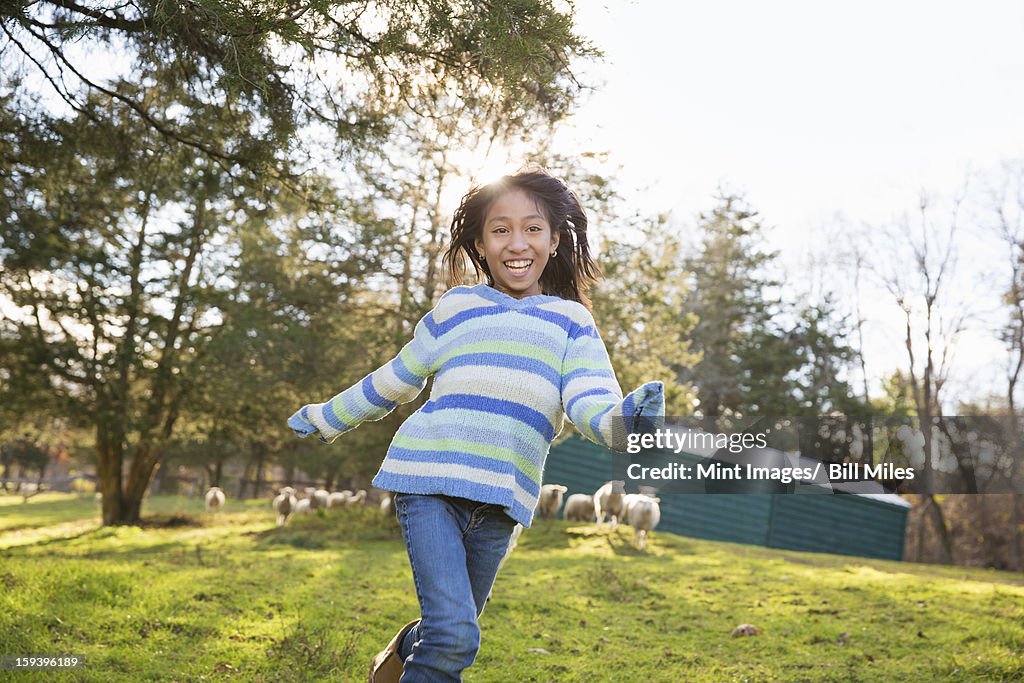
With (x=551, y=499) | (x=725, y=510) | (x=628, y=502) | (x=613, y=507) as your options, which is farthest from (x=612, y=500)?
(x=725, y=510)

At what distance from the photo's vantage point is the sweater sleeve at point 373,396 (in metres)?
3.02

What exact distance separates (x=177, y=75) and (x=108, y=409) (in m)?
12.7

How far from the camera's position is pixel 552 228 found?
3.20m

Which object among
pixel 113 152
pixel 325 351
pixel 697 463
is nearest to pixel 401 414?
pixel 325 351

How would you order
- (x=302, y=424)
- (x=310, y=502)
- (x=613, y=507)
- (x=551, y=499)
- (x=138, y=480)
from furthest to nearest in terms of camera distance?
(x=138, y=480) < (x=310, y=502) < (x=551, y=499) < (x=613, y=507) < (x=302, y=424)

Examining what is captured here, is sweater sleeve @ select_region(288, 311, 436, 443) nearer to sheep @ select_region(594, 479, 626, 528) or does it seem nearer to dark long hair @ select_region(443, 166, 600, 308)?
dark long hair @ select_region(443, 166, 600, 308)

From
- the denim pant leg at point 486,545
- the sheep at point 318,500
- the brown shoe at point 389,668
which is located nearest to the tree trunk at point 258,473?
the sheep at point 318,500

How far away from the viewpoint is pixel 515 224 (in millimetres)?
3104

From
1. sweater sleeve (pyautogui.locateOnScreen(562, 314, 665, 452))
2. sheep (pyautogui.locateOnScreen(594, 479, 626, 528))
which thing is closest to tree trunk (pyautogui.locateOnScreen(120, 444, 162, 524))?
sheep (pyautogui.locateOnScreen(594, 479, 626, 528))

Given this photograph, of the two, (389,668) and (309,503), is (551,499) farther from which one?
(389,668)

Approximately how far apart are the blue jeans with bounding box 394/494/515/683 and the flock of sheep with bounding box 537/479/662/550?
25.0ft

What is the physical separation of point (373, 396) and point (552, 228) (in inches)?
34.3

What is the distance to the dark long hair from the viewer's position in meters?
3.18

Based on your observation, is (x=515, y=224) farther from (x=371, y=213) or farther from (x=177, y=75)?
(x=371, y=213)
